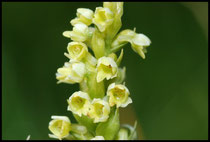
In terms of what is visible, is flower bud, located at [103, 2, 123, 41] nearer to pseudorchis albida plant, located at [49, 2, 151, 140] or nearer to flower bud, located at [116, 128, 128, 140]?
pseudorchis albida plant, located at [49, 2, 151, 140]

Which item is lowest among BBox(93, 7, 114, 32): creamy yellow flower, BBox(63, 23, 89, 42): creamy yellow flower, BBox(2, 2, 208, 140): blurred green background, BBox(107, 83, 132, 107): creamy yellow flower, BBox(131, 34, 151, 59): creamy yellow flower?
BBox(2, 2, 208, 140): blurred green background

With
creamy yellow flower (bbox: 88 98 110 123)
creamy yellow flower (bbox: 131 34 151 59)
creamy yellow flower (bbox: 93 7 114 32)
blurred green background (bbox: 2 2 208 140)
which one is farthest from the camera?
blurred green background (bbox: 2 2 208 140)

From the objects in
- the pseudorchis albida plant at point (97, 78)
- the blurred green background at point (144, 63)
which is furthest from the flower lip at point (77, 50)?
the blurred green background at point (144, 63)

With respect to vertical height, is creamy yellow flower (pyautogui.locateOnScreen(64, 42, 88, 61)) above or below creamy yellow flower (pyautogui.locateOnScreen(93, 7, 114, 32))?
below

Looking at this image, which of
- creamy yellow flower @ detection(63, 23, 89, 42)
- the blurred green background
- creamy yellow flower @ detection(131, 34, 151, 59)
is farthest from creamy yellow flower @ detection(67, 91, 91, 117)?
the blurred green background

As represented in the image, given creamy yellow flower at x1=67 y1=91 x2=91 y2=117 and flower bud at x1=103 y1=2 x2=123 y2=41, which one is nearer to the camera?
creamy yellow flower at x1=67 y1=91 x2=91 y2=117

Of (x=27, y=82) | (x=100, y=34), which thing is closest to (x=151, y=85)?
(x=27, y=82)

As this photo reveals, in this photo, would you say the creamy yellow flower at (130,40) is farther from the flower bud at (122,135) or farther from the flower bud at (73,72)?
the flower bud at (122,135)
